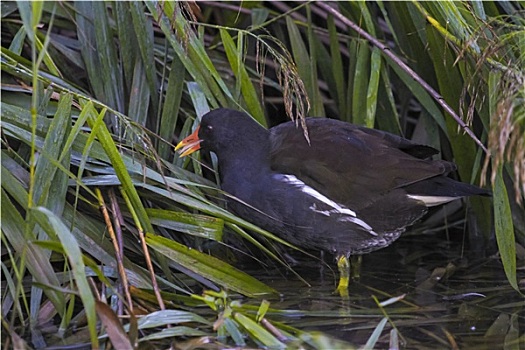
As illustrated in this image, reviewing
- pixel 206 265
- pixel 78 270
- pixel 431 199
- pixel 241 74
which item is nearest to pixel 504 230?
pixel 431 199

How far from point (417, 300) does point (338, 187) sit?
455 millimetres

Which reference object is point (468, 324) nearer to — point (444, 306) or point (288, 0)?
point (444, 306)

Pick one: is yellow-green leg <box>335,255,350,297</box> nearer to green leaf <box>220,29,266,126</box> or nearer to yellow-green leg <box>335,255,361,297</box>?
yellow-green leg <box>335,255,361,297</box>

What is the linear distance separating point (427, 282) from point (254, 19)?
4.17ft

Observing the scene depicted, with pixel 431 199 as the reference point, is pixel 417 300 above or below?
below

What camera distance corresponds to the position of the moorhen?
2.83 m

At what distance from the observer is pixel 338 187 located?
2.82m

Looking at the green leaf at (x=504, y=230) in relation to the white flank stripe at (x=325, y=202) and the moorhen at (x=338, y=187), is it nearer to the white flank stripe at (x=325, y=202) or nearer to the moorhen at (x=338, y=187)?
the moorhen at (x=338, y=187)

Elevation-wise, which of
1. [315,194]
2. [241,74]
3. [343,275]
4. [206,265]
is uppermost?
[241,74]

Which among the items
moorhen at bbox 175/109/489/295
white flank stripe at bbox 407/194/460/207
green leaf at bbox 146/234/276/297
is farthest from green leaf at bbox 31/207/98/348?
white flank stripe at bbox 407/194/460/207

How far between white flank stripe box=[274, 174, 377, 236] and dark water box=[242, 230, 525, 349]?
25 cm

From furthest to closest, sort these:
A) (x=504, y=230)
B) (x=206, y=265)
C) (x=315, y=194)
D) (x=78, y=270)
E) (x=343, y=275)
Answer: (x=343, y=275) < (x=315, y=194) < (x=504, y=230) < (x=206, y=265) < (x=78, y=270)

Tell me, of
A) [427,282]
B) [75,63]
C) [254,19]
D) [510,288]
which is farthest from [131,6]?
[510,288]

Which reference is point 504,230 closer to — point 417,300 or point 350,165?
point 417,300
